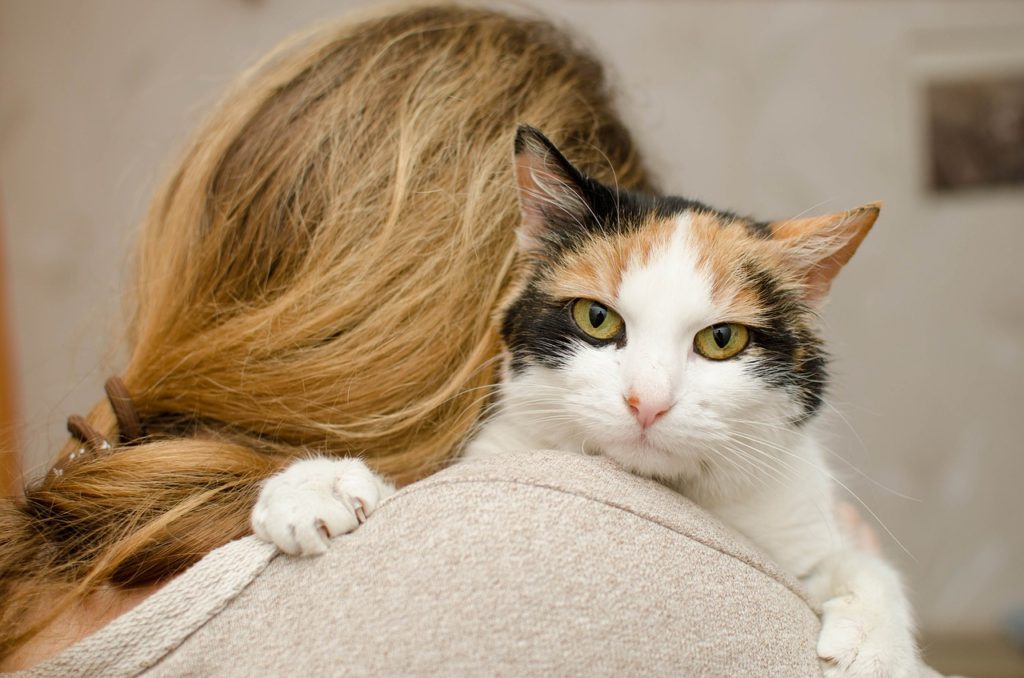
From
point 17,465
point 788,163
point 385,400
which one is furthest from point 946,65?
point 17,465

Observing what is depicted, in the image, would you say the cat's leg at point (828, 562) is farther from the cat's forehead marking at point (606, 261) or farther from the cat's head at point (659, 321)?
the cat's forehead marking at point (606, 261)

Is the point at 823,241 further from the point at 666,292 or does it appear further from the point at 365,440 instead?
the point at 365,440

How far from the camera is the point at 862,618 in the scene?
3.00 feet

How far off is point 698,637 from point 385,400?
485 millimetres

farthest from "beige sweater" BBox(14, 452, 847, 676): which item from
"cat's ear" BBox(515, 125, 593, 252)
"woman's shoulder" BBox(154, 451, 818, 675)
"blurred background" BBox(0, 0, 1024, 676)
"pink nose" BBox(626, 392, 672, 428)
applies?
"blurred background" BBox(0, 0, 1024, 676)

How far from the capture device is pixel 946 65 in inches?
99.4

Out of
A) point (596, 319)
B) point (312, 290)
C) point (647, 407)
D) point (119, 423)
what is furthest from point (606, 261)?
point (119, 423)

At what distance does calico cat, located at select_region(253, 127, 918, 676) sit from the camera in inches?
33.7

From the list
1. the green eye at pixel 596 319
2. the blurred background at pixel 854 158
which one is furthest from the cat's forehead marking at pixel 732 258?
the blurred background at pixel 854 158

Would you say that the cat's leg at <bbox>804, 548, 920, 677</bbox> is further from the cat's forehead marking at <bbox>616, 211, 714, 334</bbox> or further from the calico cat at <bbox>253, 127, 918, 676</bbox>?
the cat's forehead marking at <bbox>616, 211, 714, 334</bbox>

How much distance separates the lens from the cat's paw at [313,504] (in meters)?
0.72

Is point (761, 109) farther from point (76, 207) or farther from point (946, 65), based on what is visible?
point (76, 207)

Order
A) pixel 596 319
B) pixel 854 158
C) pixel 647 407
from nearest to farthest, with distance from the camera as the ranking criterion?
1. pixel 647 407
2. pixel 596 319
3. pixel 854 158

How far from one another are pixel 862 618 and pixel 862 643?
55mm
